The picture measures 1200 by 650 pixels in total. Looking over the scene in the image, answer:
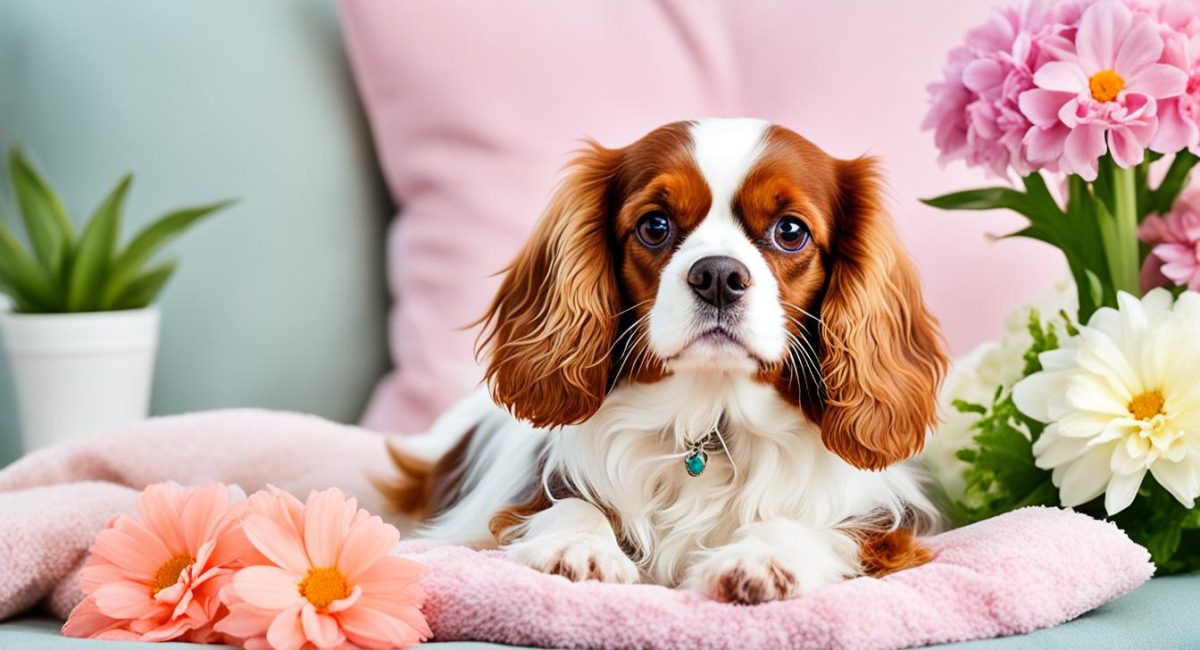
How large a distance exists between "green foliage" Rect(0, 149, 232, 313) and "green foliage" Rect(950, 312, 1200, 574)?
5.36 feet

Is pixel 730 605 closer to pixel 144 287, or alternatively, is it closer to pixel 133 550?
pixel 133 550

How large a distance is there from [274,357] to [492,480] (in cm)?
123

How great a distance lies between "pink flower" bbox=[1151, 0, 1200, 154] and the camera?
1.73m

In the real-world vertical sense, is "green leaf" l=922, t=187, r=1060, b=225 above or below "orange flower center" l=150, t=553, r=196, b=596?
above

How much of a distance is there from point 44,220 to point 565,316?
159 cm

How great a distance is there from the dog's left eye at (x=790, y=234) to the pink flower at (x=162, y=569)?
702 mm

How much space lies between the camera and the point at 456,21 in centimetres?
268

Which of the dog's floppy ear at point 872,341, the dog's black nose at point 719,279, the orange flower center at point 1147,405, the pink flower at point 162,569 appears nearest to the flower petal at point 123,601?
the pink flower at point 162,569

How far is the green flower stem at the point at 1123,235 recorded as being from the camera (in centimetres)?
188

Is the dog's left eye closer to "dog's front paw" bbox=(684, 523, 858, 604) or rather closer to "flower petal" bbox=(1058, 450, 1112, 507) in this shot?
"dog's front paw" bbox=(684, 523, 858, 604)

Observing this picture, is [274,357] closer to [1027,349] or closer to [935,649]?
[1027,349]

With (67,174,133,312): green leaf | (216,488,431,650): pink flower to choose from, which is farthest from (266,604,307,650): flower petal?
(67,174,133,312): green leaf

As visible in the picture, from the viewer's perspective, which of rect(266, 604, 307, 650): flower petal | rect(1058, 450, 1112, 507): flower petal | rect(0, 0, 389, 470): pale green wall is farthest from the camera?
rect(0, 0, 389, 470): pale green wall

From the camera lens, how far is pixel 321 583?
128cm
